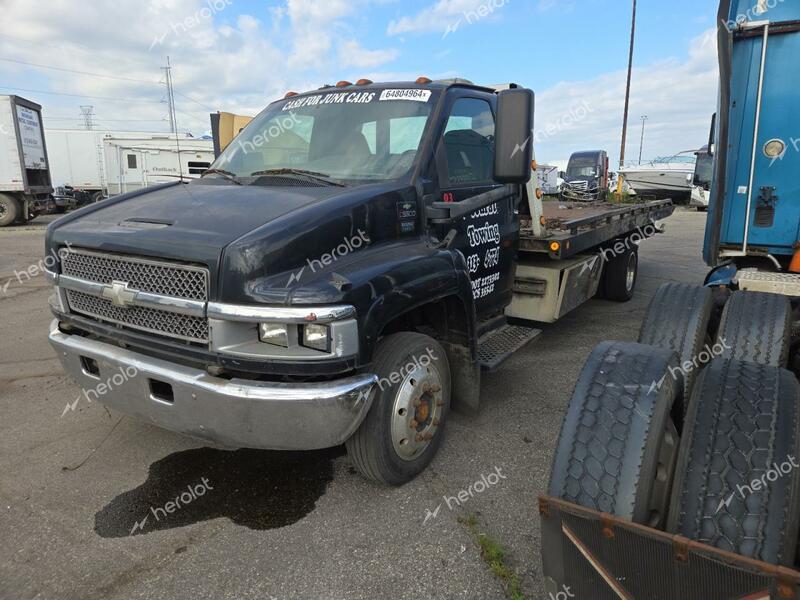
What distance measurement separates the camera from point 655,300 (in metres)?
3.23

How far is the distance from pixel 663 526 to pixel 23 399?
456cm

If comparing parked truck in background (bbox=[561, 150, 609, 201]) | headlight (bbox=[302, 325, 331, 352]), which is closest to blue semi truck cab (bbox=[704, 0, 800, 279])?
headlight (bbox=[302, 325, 331, 352])

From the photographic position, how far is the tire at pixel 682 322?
2967 millimetres

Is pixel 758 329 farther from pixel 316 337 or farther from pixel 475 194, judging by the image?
pixel 316 337

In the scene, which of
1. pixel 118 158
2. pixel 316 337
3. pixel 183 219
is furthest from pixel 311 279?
pixel 118 158

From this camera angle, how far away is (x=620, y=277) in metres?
7.36

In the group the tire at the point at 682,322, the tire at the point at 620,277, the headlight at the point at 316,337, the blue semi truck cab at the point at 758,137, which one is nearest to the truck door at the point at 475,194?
the tire at the point at 682,322

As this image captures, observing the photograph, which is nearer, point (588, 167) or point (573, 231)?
point (573, 231)

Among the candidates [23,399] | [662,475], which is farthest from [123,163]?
[662,475]

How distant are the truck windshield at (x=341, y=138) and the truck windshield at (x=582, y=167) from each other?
24153 millimetres

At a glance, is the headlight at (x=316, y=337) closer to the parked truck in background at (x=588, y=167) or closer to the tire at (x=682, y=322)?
the tire at (x=682, y=322)

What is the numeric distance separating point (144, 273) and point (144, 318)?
25 cm

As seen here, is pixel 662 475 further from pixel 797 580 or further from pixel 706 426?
pixel 797 580

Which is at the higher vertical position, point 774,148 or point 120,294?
point 774,148
